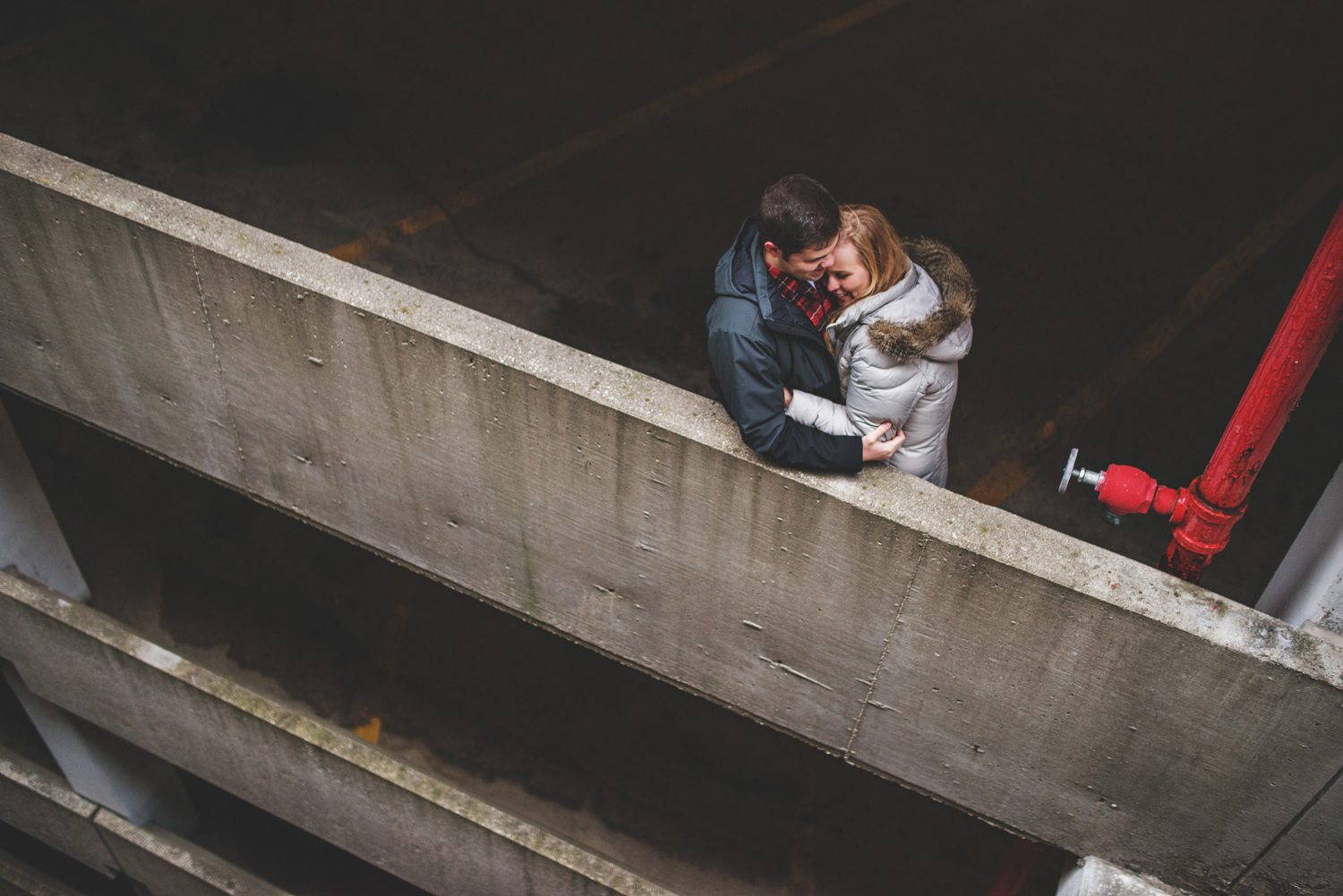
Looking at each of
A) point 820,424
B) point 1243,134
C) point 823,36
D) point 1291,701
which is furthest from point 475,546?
point 1243,134

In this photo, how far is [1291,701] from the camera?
288 centimetres

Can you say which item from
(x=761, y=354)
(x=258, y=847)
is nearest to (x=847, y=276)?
(x=761, y=354)

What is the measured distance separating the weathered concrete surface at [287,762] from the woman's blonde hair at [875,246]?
342 cm

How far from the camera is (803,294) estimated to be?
115 inches

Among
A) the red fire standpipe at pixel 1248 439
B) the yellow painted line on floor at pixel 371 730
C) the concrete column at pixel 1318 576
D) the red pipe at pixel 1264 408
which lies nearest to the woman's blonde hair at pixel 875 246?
the red fire standpipe at pixel 1248 439

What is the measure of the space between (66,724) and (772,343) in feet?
21.1

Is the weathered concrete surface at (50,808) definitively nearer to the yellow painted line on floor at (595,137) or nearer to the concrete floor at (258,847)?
→ the concrete floor at (258,847)

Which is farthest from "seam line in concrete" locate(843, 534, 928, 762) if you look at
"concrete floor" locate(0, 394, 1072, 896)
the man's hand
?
"concrete floor" locate(0, 394, 1072, 896)

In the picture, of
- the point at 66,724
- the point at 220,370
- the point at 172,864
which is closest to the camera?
the point at 220,370

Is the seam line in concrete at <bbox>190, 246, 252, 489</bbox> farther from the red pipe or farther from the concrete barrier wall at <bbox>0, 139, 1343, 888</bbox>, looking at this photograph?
the red pipe

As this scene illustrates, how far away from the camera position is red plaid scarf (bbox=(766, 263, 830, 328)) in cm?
289

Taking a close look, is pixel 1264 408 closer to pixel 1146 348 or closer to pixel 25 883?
pixel 1146 348

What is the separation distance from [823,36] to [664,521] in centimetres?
673

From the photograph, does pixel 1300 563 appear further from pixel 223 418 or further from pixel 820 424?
pixel 223 418
